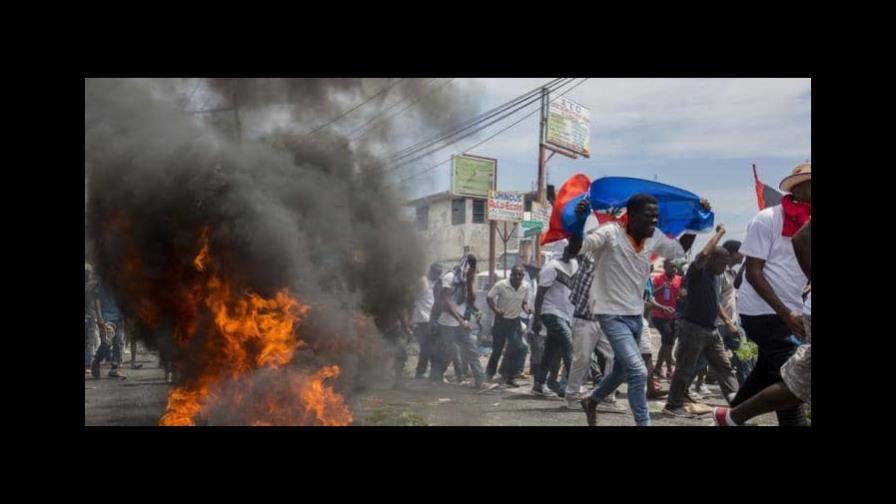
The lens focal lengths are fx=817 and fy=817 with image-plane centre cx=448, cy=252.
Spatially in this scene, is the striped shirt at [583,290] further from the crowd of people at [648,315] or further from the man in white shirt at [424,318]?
the man in white shirt at [424,318]

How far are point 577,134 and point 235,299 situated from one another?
51.9 ft

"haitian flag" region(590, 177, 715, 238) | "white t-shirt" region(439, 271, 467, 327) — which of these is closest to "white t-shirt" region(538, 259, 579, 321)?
"white t-shirt" region(439, 271, 467, 327)

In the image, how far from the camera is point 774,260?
16.4 ft

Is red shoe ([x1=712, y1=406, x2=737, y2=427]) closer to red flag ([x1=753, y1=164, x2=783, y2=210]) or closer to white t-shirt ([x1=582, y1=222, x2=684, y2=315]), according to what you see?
Answer: white t-shirt ([x1=582, y1=222, x2=684, y2=315])

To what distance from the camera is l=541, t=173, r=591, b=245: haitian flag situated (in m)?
5.94

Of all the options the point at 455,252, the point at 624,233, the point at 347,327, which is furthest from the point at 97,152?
the point at 455,252

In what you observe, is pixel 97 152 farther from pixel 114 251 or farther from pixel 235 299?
pixel 235 299

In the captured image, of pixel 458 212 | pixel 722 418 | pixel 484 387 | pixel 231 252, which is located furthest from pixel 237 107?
pixel 458 212

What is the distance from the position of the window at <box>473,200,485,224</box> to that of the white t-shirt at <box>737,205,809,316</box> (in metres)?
32.8

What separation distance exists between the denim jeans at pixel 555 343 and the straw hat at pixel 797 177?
4.50 metres

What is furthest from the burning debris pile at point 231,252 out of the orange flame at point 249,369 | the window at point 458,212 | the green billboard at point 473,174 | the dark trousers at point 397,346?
the window at point 458,212

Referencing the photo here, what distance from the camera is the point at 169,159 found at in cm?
759

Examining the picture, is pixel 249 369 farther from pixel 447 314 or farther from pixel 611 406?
pixel 447 314

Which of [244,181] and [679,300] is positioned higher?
[244,181]
